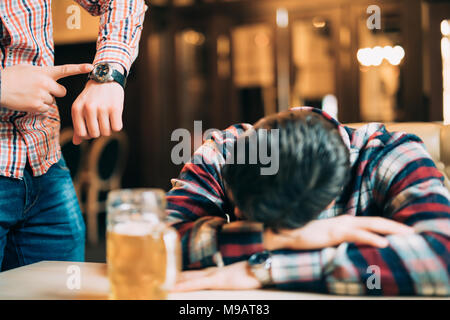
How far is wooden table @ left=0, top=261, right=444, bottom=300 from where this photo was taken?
2.31ft

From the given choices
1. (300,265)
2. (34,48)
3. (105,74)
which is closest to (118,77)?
(105,74)

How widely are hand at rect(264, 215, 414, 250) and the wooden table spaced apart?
88 mm

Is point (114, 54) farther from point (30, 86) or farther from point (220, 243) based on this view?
point (220, 243)

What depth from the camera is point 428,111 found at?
4555 mm

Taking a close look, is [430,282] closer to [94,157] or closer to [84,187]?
[94,157]

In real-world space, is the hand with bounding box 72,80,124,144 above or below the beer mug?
above

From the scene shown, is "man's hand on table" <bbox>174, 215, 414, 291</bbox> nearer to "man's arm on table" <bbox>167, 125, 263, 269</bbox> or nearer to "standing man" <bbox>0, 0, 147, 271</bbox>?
"man's arm on table" <bbox>167, 125, 263, 269</bbox>

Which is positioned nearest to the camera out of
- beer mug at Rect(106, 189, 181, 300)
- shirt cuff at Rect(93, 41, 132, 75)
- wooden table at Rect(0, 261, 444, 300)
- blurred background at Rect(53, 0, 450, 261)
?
beer mug at Rect(106, 189, 181, 300)

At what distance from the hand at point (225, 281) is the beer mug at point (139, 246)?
0.11 m

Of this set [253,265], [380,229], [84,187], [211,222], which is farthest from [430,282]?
[84,187]

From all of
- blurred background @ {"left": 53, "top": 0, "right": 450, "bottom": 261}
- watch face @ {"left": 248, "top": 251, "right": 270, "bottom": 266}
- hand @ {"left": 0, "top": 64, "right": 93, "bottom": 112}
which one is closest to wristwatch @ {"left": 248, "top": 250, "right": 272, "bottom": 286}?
watch face @ {"left": 248, "top": 251, "right": 270, "bottom": 266}

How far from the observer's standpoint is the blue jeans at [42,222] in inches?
39.8

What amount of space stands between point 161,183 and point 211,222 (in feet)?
15.6

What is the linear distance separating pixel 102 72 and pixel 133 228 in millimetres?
364
